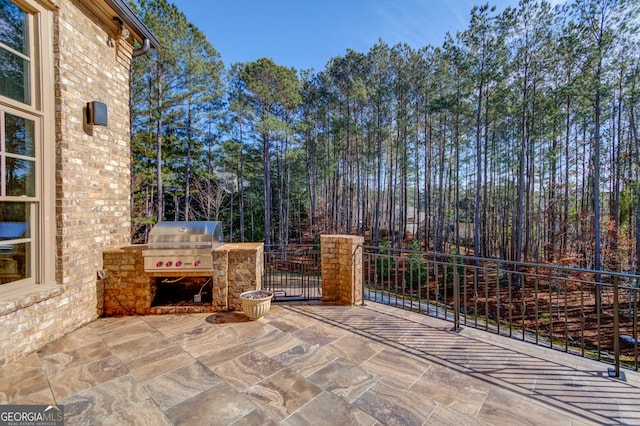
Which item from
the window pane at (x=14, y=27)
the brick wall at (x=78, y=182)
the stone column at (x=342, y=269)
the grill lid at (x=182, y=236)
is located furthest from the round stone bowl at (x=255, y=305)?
the window pane at (x=14, y=27)

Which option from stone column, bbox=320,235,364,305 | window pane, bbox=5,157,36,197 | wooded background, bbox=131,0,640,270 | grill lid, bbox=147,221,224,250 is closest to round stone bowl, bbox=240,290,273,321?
grill lid, bbox=147,221,224,250

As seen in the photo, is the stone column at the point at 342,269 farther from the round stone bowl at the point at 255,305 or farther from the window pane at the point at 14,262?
the window pane at the point at 14,262

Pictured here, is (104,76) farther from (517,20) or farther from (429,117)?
(429,117)

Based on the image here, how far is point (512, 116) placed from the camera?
37.4 ft

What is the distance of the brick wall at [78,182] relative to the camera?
8.27ft

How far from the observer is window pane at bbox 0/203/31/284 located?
2.38 meters

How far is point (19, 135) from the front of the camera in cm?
252

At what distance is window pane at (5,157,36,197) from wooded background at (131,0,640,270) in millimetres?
8270

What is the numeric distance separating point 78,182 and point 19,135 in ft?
2.07

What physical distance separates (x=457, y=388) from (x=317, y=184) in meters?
16.1

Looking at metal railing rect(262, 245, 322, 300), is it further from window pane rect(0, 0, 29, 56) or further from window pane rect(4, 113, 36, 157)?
window pane rect(0, 0, 29, 56)

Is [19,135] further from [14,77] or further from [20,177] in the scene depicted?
[14,77]
